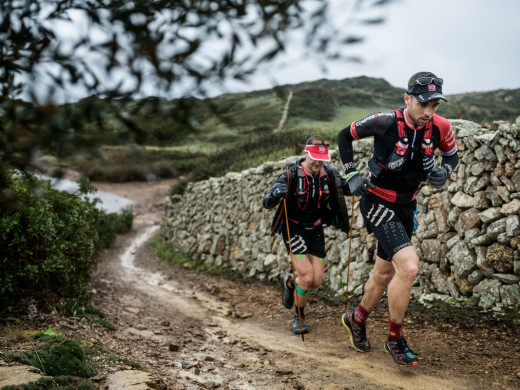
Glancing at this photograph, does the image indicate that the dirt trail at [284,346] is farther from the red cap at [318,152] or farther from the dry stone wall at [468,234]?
the red cap at [318,152]

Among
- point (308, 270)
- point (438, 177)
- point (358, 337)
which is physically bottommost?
point (358, 337)

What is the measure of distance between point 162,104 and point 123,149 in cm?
29

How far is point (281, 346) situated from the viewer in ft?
17.3

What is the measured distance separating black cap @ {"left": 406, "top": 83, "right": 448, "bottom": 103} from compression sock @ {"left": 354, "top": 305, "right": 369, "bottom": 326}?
209 centimetres

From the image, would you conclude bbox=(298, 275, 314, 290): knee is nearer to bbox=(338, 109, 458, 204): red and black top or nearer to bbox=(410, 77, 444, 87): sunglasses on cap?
bbox=(338, 109, 458, 204): red and black top

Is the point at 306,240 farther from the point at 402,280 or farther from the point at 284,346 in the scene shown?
the point at 402,280

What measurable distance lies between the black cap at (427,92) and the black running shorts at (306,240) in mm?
2319

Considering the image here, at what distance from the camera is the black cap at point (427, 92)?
3664mm

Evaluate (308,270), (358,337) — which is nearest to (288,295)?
(308,270)

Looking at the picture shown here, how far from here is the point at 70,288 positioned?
6246 mm

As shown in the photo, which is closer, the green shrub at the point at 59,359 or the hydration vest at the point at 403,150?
the green shrub at the point at 59,359

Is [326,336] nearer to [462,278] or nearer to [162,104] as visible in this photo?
[462,278]

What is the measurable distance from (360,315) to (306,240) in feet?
Result: 4.19

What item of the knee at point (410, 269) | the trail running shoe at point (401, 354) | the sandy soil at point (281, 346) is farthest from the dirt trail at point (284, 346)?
the knee at point (410, 269)
